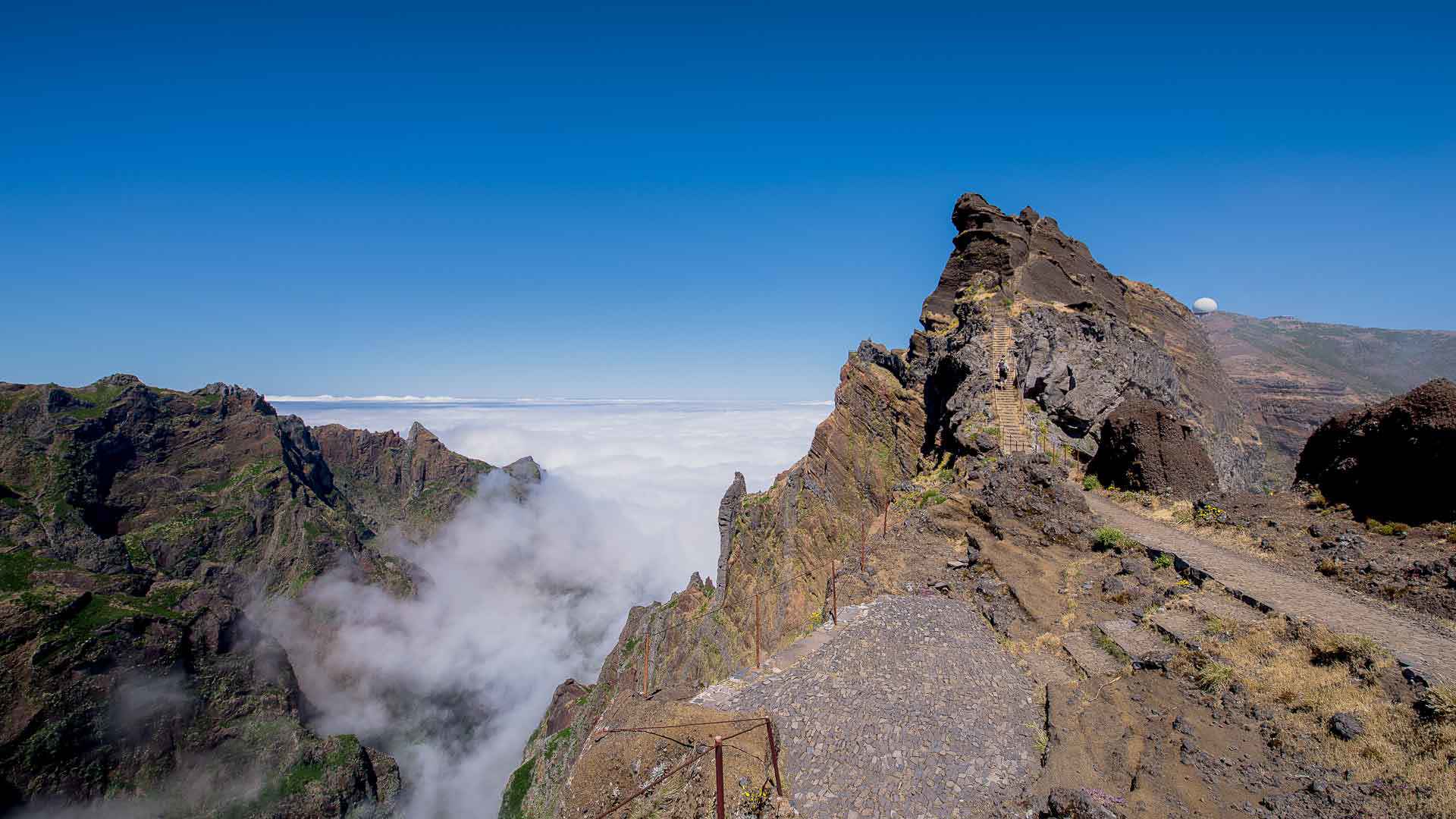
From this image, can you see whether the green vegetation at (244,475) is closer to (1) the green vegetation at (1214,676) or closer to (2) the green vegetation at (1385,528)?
(1) the green vegetation at (1214,676)

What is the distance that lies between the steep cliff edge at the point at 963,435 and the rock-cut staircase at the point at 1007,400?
0.15 m

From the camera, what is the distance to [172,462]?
122 meters

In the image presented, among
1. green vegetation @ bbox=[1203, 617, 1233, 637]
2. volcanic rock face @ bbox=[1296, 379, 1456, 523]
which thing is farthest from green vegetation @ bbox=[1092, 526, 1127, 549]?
volcanic rock face @ bbox=[1296, 379, 1456, 523]

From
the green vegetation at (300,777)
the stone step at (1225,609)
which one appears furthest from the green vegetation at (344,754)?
the stone step at (1225,609)

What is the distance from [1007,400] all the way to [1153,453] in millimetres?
6499

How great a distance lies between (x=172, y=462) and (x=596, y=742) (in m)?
165

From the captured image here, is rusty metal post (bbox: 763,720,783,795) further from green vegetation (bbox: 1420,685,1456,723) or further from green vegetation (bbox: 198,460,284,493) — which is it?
green vegetation (bbox: 198,460,284,493)

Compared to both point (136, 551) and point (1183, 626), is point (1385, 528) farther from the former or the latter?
point (136, 551)

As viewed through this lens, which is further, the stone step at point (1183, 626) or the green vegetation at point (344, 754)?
the green vegetation at point (344, 754)

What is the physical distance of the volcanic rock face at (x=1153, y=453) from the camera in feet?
67.9

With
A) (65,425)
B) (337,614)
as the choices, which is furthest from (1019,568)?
(65,425)

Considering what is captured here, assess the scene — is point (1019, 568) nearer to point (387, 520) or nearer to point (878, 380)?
point (878, 380)

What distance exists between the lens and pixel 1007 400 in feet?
87.9

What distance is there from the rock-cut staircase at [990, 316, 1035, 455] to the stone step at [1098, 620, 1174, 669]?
12005 millimetres
